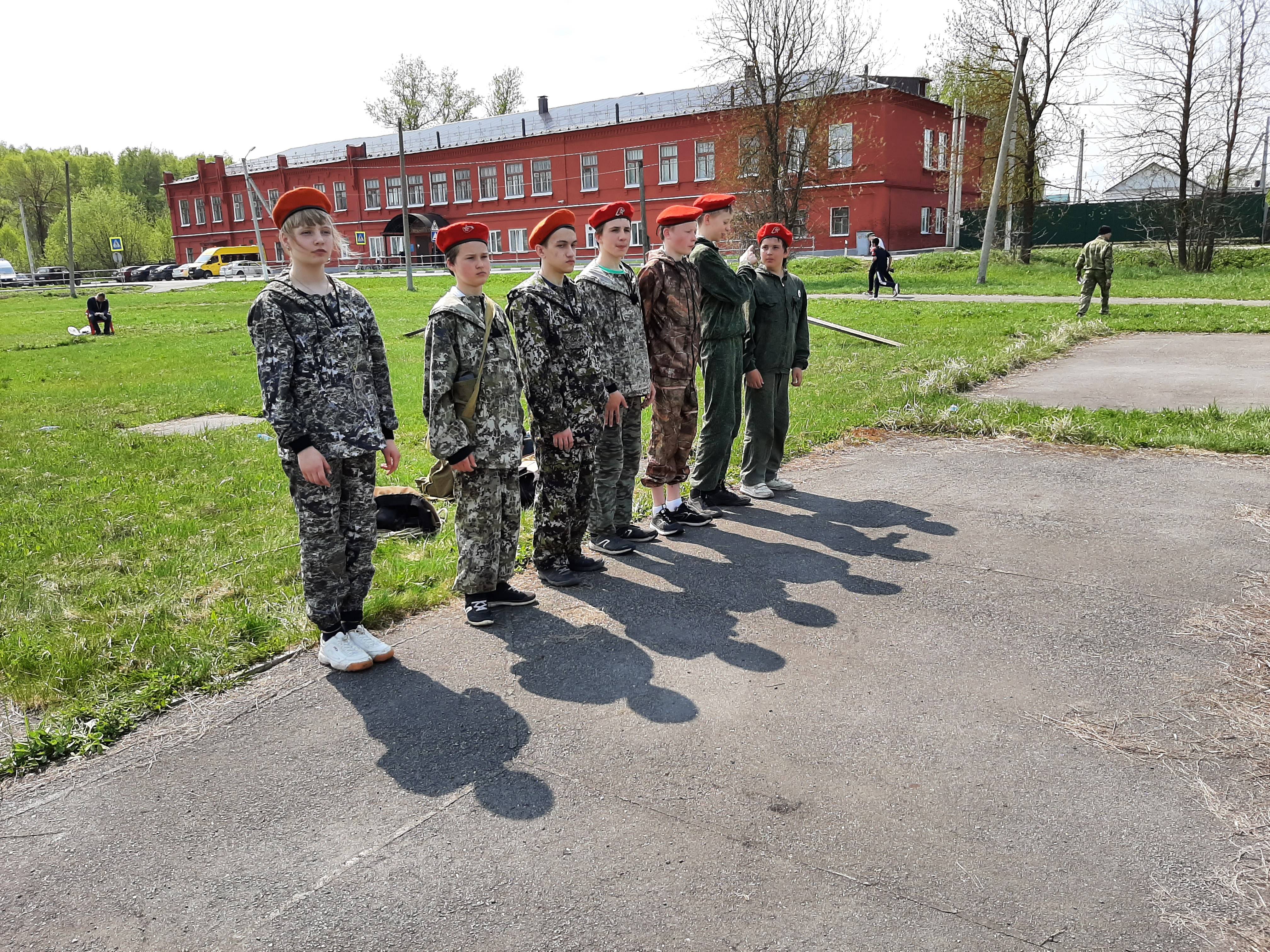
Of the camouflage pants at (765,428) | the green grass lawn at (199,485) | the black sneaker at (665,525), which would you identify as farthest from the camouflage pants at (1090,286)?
the black sneaker at (665,525)

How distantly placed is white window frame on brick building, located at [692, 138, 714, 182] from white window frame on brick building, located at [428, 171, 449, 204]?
20091 mm

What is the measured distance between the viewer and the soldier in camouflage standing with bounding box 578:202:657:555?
19.9 feet

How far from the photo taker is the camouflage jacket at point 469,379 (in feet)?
16.4

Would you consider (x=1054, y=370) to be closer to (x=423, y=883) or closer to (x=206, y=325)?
(x=423, y=883)

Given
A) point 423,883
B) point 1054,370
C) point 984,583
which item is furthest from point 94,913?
point 1054,370

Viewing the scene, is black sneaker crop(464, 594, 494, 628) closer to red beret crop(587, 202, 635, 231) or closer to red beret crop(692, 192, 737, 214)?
red beret crop(587, 202, 635, 231)

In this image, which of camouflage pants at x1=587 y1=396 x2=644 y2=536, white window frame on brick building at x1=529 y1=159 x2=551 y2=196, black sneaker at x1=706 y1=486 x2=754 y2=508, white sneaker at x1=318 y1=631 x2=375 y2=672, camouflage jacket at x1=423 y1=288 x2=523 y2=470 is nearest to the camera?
white sneaker at x1=318 y1=631 x2=375 y2=672

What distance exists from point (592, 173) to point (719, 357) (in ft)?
178

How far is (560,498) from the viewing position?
5762 mm

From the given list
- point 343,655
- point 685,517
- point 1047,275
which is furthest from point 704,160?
point 343,655

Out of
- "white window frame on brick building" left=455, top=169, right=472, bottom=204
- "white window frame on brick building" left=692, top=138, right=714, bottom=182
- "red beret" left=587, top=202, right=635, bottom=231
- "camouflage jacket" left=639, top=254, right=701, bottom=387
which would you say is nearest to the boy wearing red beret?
"camouflage jacket" left=639, top=254, right=701, bottom=387

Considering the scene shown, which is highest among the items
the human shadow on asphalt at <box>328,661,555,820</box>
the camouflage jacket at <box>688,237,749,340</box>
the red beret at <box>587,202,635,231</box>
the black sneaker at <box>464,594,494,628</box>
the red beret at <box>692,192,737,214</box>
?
the red beret at <box>692,192,737,214</box>

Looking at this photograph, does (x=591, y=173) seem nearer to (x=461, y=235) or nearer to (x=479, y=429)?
(x=461, y=235)

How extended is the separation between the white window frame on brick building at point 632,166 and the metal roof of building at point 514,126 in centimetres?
179
